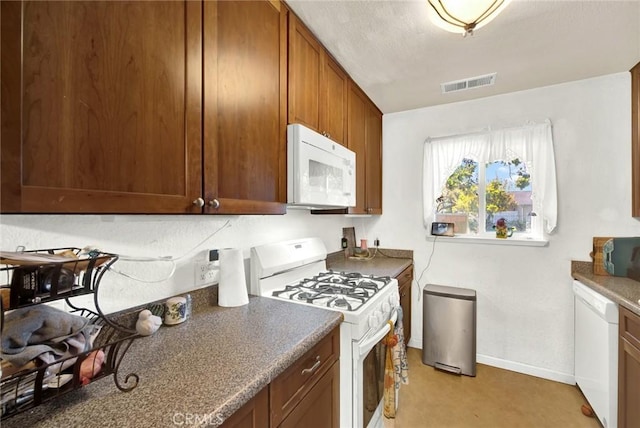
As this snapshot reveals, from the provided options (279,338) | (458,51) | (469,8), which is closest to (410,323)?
(279,338)

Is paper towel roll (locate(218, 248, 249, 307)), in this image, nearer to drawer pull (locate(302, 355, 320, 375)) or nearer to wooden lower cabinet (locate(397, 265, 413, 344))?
drawer pull (locate(302, 355, 320, 375))

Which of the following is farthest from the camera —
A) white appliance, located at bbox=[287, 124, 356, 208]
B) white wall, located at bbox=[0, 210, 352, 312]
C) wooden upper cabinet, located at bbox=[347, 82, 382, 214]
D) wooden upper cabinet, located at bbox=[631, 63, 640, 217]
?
wooden upper cabinet, located at bbox=[347, 82, 382, 214]

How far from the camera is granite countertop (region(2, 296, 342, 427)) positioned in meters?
0.59

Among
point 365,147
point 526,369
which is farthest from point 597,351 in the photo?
point 365,147

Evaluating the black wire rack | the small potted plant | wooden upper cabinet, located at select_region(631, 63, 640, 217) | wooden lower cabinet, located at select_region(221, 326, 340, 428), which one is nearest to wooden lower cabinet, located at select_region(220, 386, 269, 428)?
wooden lower cabinet, located at select_region(221, 326, 340, 428)

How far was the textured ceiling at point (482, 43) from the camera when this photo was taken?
137 centimetres

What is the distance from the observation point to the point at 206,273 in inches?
52.4

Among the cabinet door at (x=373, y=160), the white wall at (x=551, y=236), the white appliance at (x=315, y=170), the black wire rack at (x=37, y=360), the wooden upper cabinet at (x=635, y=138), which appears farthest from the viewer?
the cabinet door at (x=373, y=160)

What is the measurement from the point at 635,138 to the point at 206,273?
9.92 feet

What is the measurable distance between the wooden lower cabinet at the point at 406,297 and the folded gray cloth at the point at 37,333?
204 cm

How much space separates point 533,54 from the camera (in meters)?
1.77

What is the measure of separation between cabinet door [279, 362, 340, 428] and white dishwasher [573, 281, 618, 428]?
1.61 meters

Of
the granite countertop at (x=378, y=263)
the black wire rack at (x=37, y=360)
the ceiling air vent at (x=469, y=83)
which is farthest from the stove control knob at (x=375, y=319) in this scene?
the ceiling air vent at (x=469, y=83)

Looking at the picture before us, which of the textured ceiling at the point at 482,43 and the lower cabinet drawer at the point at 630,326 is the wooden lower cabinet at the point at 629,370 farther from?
the textured ceiling at the point at 482,43
